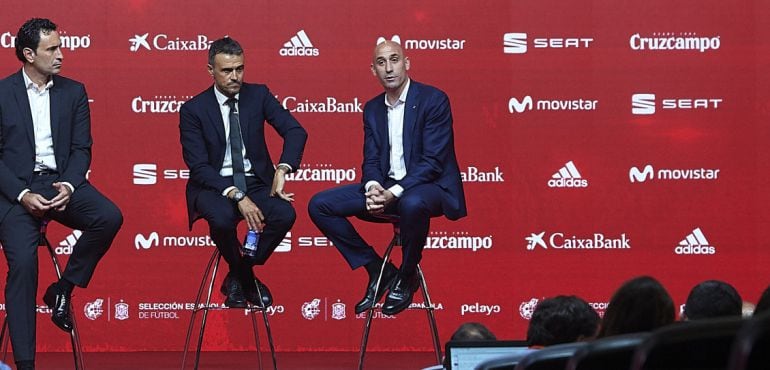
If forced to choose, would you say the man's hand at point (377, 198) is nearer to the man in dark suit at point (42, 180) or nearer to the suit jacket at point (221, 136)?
the suit jacket at point (221, 136)

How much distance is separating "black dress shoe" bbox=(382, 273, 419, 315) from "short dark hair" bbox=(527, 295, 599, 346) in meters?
2.58

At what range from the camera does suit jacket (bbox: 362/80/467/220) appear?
5809 millimetres

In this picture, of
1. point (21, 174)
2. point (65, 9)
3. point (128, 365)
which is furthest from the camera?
point (65, 9)

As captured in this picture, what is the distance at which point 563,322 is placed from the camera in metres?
3.11

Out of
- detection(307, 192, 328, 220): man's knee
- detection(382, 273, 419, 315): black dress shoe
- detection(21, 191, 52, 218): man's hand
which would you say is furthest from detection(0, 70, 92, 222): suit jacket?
detection(382, 273, 419, 315): black dress shoe

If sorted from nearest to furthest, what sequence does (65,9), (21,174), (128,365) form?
(21,174), (128,365), (65,9)

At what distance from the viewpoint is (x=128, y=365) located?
6.73m

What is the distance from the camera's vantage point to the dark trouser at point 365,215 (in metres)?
5.65

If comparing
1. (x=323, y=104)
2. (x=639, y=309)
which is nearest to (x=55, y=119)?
(x=323, y=104)

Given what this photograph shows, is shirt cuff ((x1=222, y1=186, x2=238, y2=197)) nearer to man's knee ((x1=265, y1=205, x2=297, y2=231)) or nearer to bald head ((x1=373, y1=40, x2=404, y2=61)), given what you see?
man's knee ((x1=265, y1=205, x2=297, y2=231))

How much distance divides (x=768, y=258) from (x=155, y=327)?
143 inches

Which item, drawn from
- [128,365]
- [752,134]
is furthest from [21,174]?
[752,134]

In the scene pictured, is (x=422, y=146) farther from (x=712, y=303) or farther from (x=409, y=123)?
(x=712, y=303)

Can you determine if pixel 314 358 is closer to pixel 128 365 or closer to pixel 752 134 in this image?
pixel 128 365
